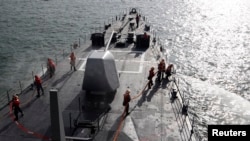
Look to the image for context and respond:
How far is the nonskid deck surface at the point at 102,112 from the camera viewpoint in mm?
20359

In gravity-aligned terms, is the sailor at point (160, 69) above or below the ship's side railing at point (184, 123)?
above

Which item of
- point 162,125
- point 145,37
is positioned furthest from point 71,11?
point 162,125

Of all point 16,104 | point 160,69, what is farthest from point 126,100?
point 16,104

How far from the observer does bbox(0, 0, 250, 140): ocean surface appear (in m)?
36.8

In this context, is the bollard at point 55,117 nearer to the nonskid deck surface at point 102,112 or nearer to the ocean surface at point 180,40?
the nonskid deck surface at point 102,112

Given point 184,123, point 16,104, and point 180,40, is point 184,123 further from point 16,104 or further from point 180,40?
point 180,40

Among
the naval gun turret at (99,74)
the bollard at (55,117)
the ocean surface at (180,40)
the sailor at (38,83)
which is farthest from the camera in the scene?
the ocean surface at (180,40)

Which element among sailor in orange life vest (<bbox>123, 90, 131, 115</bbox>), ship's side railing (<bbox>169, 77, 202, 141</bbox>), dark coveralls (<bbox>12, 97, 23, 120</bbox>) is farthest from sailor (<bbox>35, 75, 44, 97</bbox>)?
ship's side railing (<bbox>169, 77, 202, 141</bbox>)

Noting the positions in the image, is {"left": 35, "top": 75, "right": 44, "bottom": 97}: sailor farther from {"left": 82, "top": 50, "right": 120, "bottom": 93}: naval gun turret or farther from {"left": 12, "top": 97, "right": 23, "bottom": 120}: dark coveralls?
{"left": 82, "top": 50, "right": 120, "bottom": 93}: naval gun turret

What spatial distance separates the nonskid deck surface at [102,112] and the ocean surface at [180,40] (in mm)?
8065

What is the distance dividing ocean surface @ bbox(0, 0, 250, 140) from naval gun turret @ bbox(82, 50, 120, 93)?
1137cm

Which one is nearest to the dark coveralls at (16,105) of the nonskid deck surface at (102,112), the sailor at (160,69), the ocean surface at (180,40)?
the nonskid deck surface at (102,112)

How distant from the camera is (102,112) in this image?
75.4 feet

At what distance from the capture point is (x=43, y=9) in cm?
8012
